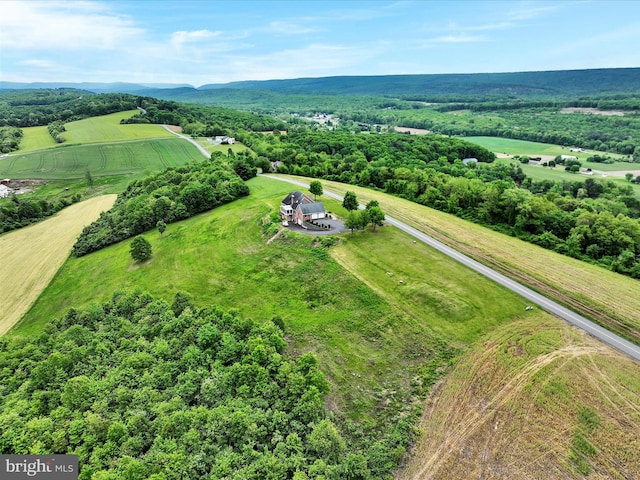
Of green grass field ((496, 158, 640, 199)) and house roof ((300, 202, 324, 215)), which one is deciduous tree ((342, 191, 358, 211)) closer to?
house roof ((300, 202, 324, 215))

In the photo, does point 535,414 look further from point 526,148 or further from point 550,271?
point 526,148

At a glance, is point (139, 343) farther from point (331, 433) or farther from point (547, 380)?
point (547, 380)

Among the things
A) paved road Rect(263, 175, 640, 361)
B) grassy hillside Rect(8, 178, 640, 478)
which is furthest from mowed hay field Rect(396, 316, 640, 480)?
paved road Rect(263, 175, 640, 361)

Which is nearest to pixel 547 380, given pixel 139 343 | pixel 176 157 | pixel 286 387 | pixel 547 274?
pixel 547 274

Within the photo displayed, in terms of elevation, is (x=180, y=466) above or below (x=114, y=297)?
above

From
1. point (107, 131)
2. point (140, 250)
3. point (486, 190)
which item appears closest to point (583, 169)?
point (486, 190)

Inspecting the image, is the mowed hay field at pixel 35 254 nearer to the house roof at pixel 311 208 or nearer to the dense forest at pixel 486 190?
the house roof at pixel 311 208
